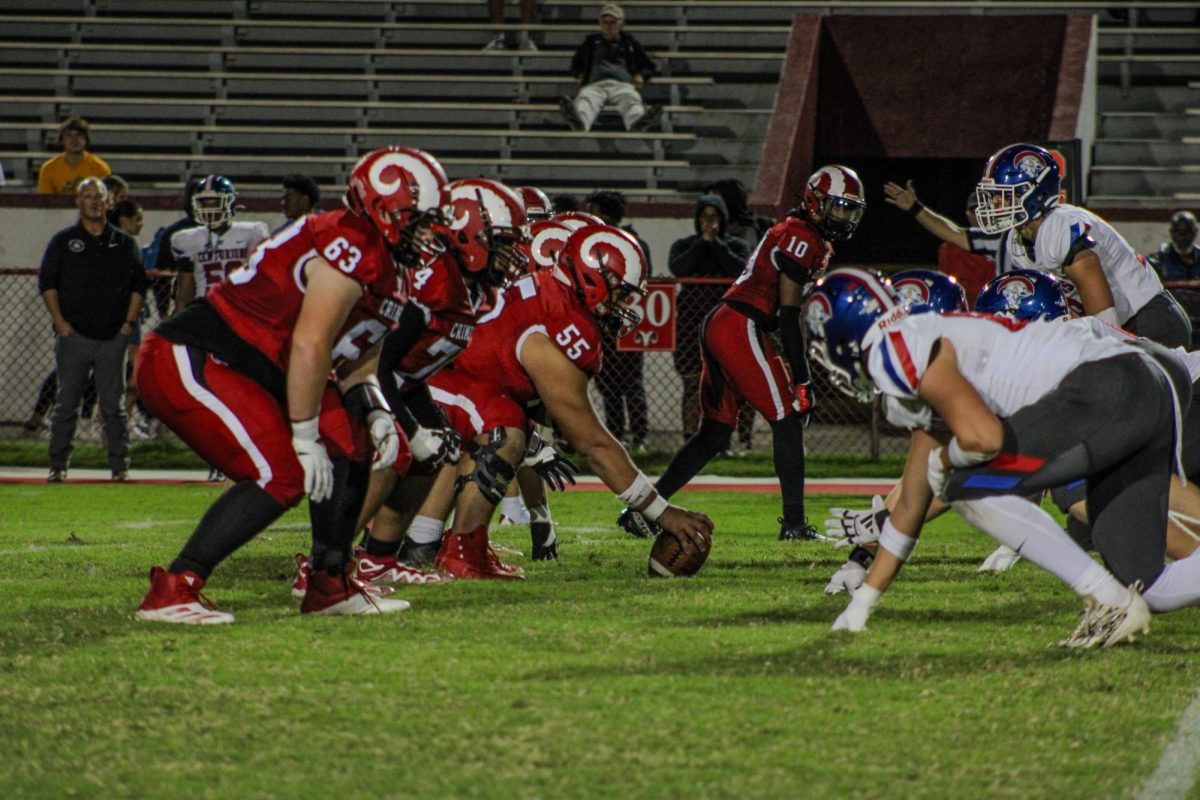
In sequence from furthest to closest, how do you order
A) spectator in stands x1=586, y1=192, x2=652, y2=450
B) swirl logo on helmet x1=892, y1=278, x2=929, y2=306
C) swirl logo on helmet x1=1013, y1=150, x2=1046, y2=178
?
spectator in stands x1=586, y1=192, x2=652, y2=450
swirl logo on helmet x1=1013, y1=150, x2=1046, y2=178
swirl logo on helmet x1=892, y1=278, x2=929, y2=306

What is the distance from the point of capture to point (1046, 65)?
54.6 ft

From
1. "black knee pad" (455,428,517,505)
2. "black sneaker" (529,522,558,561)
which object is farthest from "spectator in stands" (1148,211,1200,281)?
"black knee pad" (455,428,517,505)

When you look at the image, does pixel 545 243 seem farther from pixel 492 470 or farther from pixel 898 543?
pixel 898 543

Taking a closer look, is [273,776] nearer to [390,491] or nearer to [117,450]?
[390,491]

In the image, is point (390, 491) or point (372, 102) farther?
Result: point (372, 102)

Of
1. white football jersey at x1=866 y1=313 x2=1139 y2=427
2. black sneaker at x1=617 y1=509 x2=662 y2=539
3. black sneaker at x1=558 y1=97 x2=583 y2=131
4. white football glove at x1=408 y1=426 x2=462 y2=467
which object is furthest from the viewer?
black sneaker at x1=558 y1=97 x2=583 y2=131

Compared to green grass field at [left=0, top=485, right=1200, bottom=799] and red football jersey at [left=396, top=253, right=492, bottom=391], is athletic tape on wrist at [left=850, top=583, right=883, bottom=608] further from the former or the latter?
red football jersey at [left=396, top=253, right=492, bottom=391]

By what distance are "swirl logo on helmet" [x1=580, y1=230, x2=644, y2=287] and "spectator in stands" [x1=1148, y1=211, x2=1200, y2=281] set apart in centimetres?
766

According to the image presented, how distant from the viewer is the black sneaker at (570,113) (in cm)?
1733

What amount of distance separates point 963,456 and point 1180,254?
30.4 ft

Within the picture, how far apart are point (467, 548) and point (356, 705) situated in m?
2.53

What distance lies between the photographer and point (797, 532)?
8.52 meters

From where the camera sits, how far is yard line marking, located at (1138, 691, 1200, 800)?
362 centimetres

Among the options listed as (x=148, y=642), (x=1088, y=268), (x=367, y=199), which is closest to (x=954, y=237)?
(x=1088, y=268)
